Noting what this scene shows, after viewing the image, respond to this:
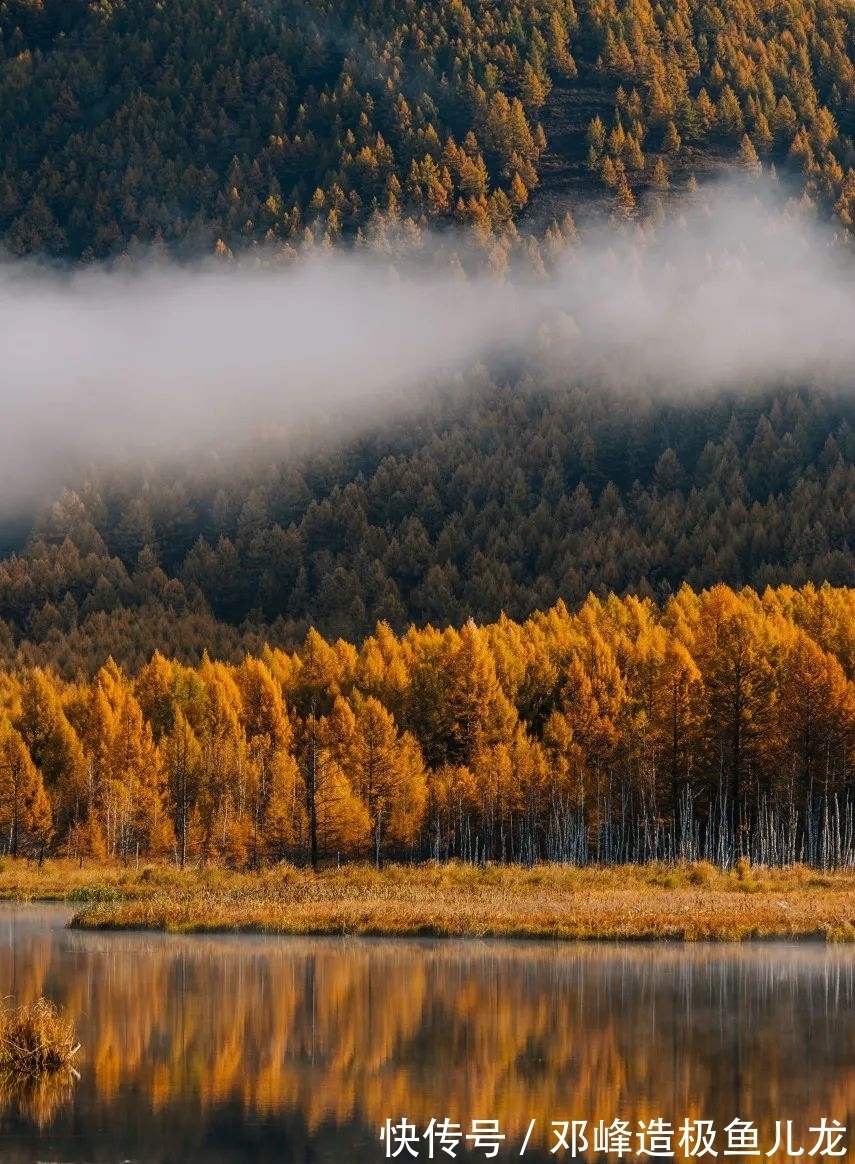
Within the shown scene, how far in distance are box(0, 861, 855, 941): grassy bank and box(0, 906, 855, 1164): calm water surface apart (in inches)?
143

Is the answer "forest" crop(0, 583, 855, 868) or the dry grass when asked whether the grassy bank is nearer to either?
"forest" crop(0, 583, 855, 868)

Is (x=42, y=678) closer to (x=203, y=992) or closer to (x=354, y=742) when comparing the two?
(x=354, y=742)

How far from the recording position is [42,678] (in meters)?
142

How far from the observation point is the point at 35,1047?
36.1m

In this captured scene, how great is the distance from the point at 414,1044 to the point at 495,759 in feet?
238

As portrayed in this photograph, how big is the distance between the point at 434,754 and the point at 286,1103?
90.5 m

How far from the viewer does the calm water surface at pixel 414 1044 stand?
32375 millimetres

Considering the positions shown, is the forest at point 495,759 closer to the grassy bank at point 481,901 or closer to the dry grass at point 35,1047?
the grassy bank at point 481,901

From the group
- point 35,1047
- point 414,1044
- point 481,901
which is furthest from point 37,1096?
point 481,901

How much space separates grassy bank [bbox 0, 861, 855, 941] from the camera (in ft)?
207

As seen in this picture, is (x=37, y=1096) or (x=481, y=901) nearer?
(x=37, y=1096)

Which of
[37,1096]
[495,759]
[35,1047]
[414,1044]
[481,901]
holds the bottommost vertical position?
[37,1096]

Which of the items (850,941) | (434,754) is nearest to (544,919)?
(850,941)

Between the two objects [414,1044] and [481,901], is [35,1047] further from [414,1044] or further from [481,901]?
[481,901]
